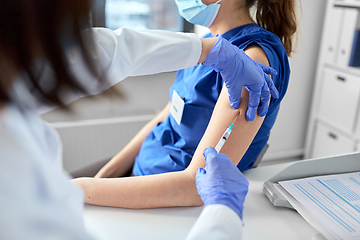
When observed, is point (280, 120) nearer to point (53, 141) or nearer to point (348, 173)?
point (348, 173)

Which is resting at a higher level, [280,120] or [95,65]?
[95,65]

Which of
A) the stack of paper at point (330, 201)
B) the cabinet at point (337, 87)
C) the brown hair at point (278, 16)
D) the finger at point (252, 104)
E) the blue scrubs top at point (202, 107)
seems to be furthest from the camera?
the cabinet at point (337, 87)

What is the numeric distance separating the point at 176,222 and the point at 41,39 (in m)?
0.57

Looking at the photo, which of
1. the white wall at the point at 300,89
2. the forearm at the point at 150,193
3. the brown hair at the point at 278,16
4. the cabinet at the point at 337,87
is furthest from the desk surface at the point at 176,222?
the white wall at the point at 300,89

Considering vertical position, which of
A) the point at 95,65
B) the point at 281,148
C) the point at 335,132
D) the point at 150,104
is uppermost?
the point at 95,65

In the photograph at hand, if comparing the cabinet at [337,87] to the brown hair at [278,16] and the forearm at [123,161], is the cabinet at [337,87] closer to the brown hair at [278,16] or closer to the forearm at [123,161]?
the brown hair at [278,16]

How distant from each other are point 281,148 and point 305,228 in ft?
5.88

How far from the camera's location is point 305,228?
82 cm

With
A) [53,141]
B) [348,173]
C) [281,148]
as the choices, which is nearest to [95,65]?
[53,141]

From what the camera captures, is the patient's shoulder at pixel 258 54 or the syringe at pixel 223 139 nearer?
the syringe at pixel 223 139

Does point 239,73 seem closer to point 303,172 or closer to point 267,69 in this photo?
point 267,69

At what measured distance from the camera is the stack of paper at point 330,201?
29.4 inches

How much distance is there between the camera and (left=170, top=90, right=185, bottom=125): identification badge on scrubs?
1104 millimetres

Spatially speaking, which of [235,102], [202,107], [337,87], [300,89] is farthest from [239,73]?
[300,89]
